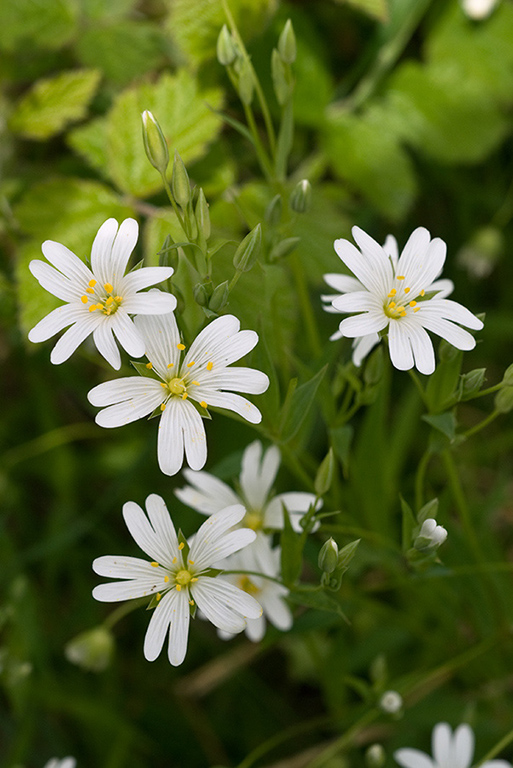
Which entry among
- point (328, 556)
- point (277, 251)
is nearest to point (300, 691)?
point (328, 556)

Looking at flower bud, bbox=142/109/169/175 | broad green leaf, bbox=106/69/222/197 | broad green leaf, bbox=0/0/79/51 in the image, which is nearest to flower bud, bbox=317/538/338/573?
flower bud, bbox=142/109/169/175

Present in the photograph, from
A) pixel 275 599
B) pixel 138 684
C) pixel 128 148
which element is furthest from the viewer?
pixel 138 684

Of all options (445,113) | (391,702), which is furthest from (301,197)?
(445,113)

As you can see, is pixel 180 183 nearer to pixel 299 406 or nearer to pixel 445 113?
pixel 299 406

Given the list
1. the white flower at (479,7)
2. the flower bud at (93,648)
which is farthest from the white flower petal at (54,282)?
the white flower at (479,7)

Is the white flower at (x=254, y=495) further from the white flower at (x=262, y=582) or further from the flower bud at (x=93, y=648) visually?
the flower bud at (x=93, y=648)

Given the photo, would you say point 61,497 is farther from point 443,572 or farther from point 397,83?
point 397,83

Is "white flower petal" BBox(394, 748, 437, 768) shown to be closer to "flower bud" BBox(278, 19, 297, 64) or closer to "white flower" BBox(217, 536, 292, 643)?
"white flower" BBox(217, 536, 292, 643)
